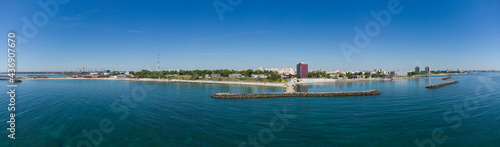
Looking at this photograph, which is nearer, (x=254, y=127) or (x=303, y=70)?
(x=254, y=127)

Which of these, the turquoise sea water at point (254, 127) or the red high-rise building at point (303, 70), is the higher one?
the red high-rise building at point (303, 70)

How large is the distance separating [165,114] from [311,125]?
9476 mm

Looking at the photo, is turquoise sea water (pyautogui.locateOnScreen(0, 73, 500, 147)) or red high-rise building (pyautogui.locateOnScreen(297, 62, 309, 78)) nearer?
turquoise sea water (pyautogui.locateOnScreen(0, 73, 500, 147))

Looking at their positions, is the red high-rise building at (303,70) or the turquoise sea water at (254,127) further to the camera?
the red high-rise building at (303,70)

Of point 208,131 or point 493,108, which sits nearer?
point 208,131

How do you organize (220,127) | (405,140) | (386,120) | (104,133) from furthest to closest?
(386,120) → (220,127) → (104,133) → (405,140)

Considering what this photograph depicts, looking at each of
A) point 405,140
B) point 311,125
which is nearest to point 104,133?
point 311,125

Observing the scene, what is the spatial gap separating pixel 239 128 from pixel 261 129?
1.15m

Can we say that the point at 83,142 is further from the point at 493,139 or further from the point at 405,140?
the point at 493,139

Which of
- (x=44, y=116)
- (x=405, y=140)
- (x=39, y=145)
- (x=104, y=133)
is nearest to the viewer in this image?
(x=39, y=145)

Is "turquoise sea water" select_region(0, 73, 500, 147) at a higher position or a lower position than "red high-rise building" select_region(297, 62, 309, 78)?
lower

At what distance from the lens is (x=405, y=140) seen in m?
9.34

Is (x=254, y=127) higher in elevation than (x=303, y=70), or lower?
lower

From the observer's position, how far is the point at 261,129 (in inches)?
428
